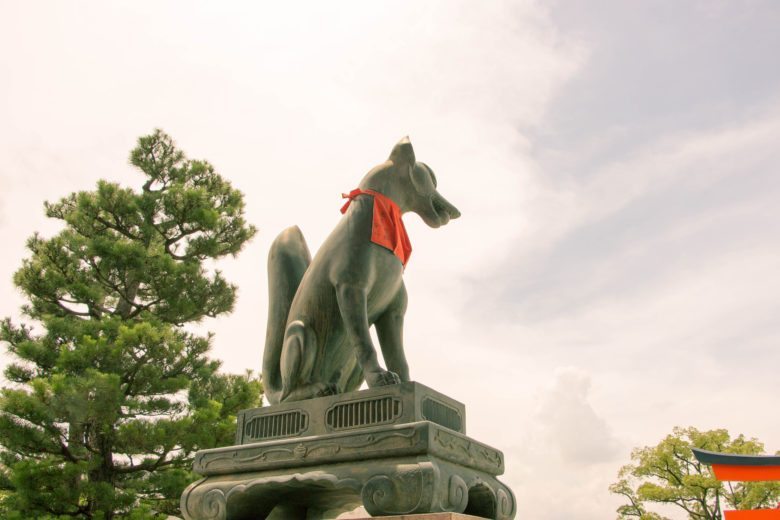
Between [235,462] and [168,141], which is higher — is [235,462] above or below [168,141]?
below

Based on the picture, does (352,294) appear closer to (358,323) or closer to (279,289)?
(358,323)

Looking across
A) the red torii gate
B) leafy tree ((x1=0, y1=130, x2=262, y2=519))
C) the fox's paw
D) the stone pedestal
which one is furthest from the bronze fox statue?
the red torii gate

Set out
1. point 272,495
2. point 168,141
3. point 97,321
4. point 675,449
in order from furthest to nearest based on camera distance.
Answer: point 675,449 → point 168,141 → point 97,321 → point 272,495

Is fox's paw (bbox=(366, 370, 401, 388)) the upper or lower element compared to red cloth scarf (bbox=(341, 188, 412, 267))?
lower

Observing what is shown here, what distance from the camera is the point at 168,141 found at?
14.9m

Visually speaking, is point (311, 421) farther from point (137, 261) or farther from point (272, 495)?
point (137, 261)

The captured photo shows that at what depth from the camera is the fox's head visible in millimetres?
4508

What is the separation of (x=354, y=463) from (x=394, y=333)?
117cm

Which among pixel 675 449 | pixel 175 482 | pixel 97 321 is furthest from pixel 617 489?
pixel 97 321

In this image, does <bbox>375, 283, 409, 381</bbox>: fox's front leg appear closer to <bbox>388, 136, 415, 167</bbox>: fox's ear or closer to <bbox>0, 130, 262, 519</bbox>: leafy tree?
<bbox>388, 136, 415, 167</bbox>: fox's ear

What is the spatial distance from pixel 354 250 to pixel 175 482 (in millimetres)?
9119

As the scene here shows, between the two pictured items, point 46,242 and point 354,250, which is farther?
point 46,242

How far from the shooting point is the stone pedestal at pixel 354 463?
10.6 ft

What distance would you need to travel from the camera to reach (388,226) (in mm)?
4227
